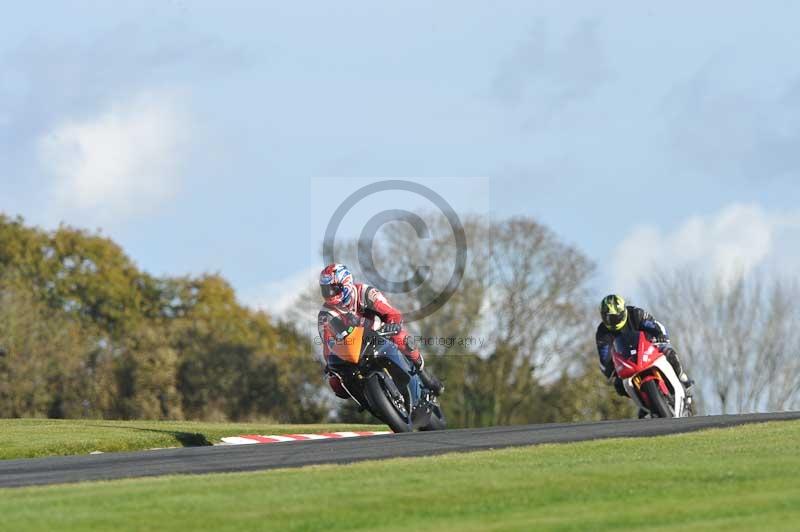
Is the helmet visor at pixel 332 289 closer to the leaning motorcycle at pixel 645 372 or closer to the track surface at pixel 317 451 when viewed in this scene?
the track surface at pixel 317 451

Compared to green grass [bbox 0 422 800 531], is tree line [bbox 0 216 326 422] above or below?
above

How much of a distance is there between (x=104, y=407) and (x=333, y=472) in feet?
162

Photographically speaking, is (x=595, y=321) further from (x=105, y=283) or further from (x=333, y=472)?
(x=333, y=472)

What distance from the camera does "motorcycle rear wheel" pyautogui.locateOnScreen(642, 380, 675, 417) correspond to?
2175 cm

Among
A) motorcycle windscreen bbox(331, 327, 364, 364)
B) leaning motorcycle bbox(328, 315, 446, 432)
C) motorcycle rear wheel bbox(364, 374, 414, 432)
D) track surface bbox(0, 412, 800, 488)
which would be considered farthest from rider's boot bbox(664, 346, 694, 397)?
motorcycle windscreen bbox(331, 327, 364, 364)

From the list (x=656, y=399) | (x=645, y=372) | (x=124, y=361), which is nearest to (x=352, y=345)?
(x=645, y=372)

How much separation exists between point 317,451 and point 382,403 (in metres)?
3.75

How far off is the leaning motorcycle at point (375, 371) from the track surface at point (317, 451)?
179 cm

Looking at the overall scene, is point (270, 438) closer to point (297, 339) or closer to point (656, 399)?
point (656, 399)

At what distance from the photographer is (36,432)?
22.6m

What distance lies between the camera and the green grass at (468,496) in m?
10.4

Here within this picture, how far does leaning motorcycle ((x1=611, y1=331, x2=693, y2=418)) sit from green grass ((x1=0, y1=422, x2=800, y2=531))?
7.38m

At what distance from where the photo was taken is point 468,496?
11508 millimetres

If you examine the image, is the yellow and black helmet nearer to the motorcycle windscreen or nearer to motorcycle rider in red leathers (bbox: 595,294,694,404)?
motorcycle rider in red leathers (bbox: 595,294,694,404)
